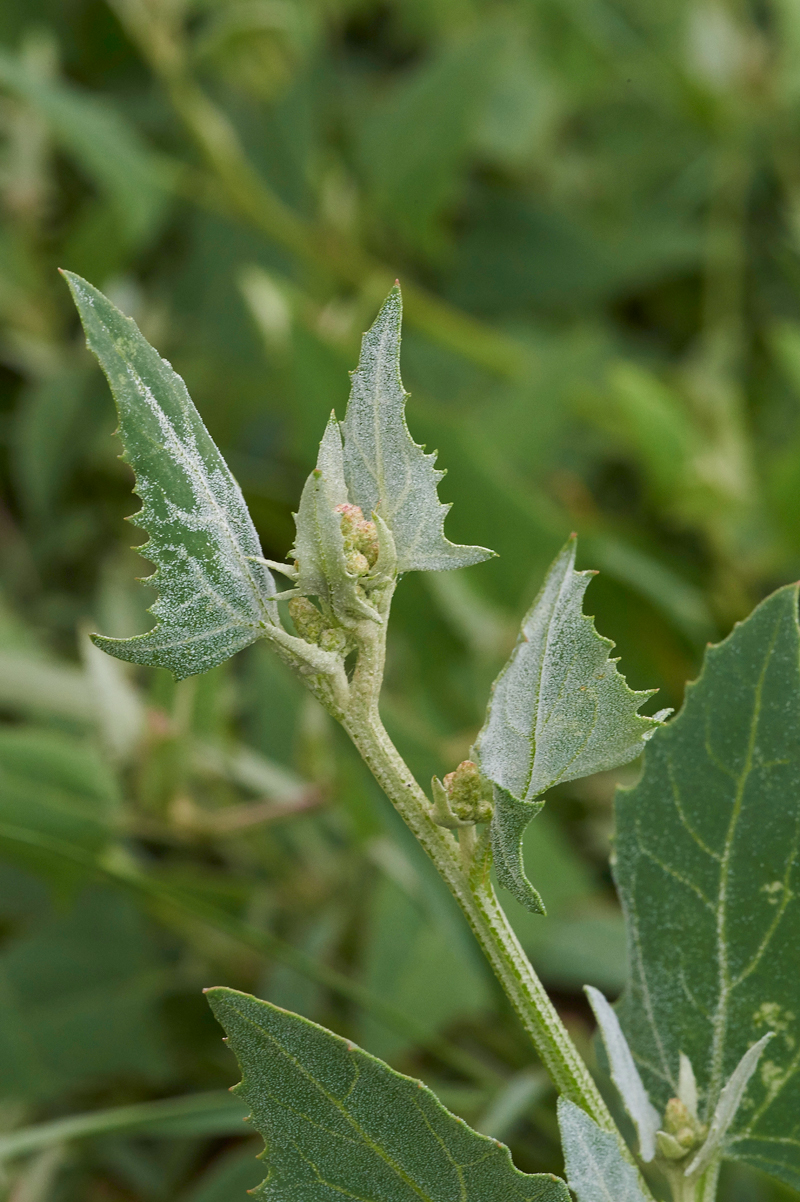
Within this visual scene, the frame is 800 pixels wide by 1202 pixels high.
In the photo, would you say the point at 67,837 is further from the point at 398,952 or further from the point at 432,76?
the point at 432,76

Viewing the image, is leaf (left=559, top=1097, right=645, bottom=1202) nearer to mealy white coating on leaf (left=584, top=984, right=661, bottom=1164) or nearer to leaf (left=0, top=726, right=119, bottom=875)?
mealy white coating on leaf (left=584, top=984, right=661, bottom=1164)

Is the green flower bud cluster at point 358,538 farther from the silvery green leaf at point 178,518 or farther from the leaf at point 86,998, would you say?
the leaf at point 86,998

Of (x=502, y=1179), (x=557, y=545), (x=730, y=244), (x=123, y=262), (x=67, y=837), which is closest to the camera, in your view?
(x=502, y=1179)

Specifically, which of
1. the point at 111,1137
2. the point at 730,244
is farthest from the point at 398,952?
the point at 730,244

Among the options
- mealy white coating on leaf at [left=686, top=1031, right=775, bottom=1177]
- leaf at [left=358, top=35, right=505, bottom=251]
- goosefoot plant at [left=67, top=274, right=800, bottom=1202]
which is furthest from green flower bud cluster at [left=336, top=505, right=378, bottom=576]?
leaf at [left=358, top=35, right=505, bottom=251]

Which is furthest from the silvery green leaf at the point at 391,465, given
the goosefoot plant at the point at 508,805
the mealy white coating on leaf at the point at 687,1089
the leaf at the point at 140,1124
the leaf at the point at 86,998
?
the leaf at the point at 86,998
